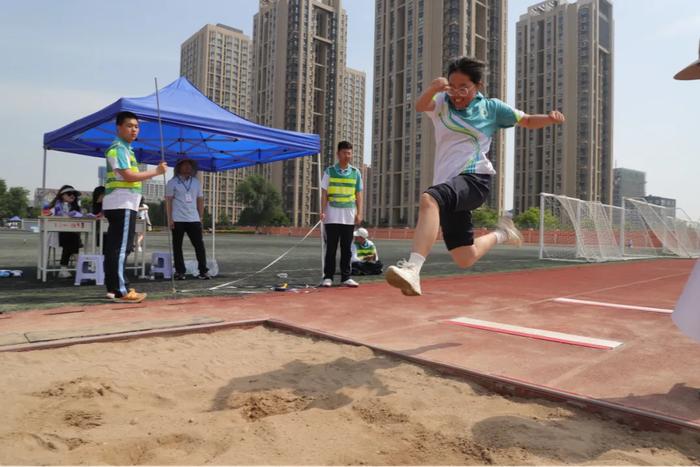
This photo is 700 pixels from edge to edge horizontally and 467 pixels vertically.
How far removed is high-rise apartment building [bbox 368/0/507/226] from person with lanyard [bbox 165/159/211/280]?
77762 millimetres

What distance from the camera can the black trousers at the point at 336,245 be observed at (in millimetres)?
6383

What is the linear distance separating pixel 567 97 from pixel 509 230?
103 m

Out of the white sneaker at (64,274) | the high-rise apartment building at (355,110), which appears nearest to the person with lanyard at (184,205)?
the white sneaker at (64,274)

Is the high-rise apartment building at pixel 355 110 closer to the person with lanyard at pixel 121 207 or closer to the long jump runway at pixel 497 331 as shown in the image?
the person with lanyard at pixel 121 207

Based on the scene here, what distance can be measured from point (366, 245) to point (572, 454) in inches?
275

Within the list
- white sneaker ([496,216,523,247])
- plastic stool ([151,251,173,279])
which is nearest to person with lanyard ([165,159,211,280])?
plastic stool ([151,251,173,279])

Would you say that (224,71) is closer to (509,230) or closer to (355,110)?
(355,110)

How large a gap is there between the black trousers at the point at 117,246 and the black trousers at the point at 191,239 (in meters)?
2.02

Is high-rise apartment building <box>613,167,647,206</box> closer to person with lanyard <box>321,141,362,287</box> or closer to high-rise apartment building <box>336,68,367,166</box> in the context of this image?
high-rise apartment building <box>336,68,367,166</box>

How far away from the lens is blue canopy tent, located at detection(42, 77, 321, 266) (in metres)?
5.82

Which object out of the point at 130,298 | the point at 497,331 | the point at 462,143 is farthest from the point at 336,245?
the point at 462,143

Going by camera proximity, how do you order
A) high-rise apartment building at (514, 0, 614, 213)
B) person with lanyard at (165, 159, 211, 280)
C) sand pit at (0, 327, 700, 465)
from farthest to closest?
1. high-rise apartment building at (514, 0, 614, 213)
2. person with lanyard at (165, 159, 211, 280)
3. sand pit at (0, 327, 700, 465)

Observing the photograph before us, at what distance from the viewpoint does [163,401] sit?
6.88ft

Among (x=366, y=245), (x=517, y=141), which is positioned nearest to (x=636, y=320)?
(x=366, y=245)
